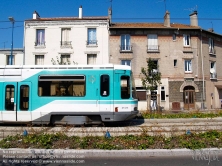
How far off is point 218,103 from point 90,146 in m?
25.3

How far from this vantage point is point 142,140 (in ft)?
18.1

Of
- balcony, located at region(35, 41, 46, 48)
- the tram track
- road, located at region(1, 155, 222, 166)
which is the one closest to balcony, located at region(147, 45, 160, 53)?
balcony, located at region(35, 41, 46, 48)

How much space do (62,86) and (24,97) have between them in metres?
1.95

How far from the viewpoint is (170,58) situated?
78.0 ft

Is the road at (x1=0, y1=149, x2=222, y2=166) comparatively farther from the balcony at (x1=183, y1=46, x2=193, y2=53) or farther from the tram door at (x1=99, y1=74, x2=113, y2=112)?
the balcony at (x1=183, y1=46, x2=193, y2=53)

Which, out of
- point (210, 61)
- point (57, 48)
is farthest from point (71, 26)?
point (210, 61)

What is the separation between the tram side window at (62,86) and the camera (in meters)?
8.98

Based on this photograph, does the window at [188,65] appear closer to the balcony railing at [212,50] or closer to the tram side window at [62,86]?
the balcony railing at [212,50]

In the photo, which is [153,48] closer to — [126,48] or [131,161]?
[126,48]

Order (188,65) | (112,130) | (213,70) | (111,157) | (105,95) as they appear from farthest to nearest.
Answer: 1. (213,70)
2. (188,65)
3. (105,95)
4. (112,130)
5. (111,157)

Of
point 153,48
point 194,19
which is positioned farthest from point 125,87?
point 194,19

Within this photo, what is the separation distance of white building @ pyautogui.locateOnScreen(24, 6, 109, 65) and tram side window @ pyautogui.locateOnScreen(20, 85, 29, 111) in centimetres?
1459

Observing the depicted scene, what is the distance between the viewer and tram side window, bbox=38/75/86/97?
898cm

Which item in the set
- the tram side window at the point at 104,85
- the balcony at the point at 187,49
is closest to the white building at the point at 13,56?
the tram side window at the point at 104,85
